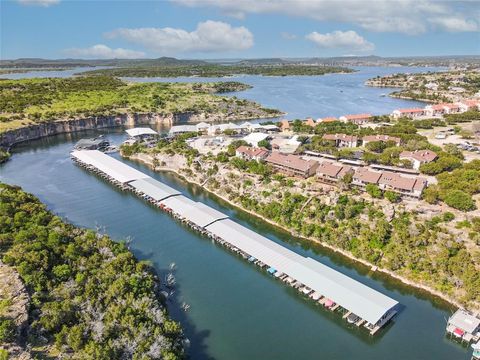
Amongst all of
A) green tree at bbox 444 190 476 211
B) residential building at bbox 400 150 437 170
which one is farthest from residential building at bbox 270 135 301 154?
green tree at bbox 444 190 476 211

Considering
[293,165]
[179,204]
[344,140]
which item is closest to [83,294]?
[179,204]

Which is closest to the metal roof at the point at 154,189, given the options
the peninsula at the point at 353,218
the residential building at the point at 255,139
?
the peninsula at the point at 353,218

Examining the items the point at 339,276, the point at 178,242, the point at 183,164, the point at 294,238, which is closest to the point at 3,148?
the point at 183,164

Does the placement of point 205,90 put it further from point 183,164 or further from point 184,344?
point 184,344

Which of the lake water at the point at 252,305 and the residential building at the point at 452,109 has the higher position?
the residential building at the point at 452,109

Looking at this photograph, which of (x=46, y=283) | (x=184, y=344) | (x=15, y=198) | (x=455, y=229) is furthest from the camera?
(x=15, y=198)

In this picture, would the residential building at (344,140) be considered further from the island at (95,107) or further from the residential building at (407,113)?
the island at (95,107)

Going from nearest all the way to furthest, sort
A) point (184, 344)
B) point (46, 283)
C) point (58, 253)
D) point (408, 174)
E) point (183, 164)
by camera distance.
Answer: point (184, 344)
point (46, 283)
point (58, 253)
point (408, 174)
point (183, 164)
